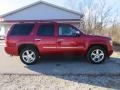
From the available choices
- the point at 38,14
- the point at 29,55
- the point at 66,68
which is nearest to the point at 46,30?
the point at 29,55

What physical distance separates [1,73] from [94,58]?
424cm

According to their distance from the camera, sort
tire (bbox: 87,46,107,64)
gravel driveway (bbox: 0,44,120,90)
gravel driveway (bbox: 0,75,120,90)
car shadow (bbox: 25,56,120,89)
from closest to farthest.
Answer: gravel driveway (bbox: 0,75,120,90), gravel driveway (bbox: 0,44,120,90), car shadow (bbox: 25,56,120,89), tire (bbox: 87,46,107,64)

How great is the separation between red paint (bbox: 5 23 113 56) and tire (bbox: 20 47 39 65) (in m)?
0.23

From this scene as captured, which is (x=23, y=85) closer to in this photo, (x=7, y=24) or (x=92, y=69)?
(x=92, y=69)

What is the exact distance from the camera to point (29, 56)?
12.4 m

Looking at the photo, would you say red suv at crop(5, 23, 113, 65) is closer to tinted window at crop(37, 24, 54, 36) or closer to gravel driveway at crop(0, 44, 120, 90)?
tinted window at crop(37, 24, 54, 36)

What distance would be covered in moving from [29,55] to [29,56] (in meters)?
0.04

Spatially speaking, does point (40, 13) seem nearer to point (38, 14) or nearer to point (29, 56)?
point (38, 14)

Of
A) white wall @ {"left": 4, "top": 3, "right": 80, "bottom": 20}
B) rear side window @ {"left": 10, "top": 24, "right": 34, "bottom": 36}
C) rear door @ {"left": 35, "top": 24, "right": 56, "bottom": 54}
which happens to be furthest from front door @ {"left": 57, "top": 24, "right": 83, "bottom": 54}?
white wall @ {"left": 4, "top": 3, "right": 80, "bottom": 20}

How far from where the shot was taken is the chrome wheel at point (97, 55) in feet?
41.2

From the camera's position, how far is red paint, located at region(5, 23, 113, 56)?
→ 12383mm

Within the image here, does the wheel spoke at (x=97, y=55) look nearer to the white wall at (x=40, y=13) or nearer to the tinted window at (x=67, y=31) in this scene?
the tinted window at (x=67, y=31)

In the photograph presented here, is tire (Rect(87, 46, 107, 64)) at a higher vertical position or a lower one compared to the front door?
lower

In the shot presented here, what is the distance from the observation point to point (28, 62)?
491 inches
